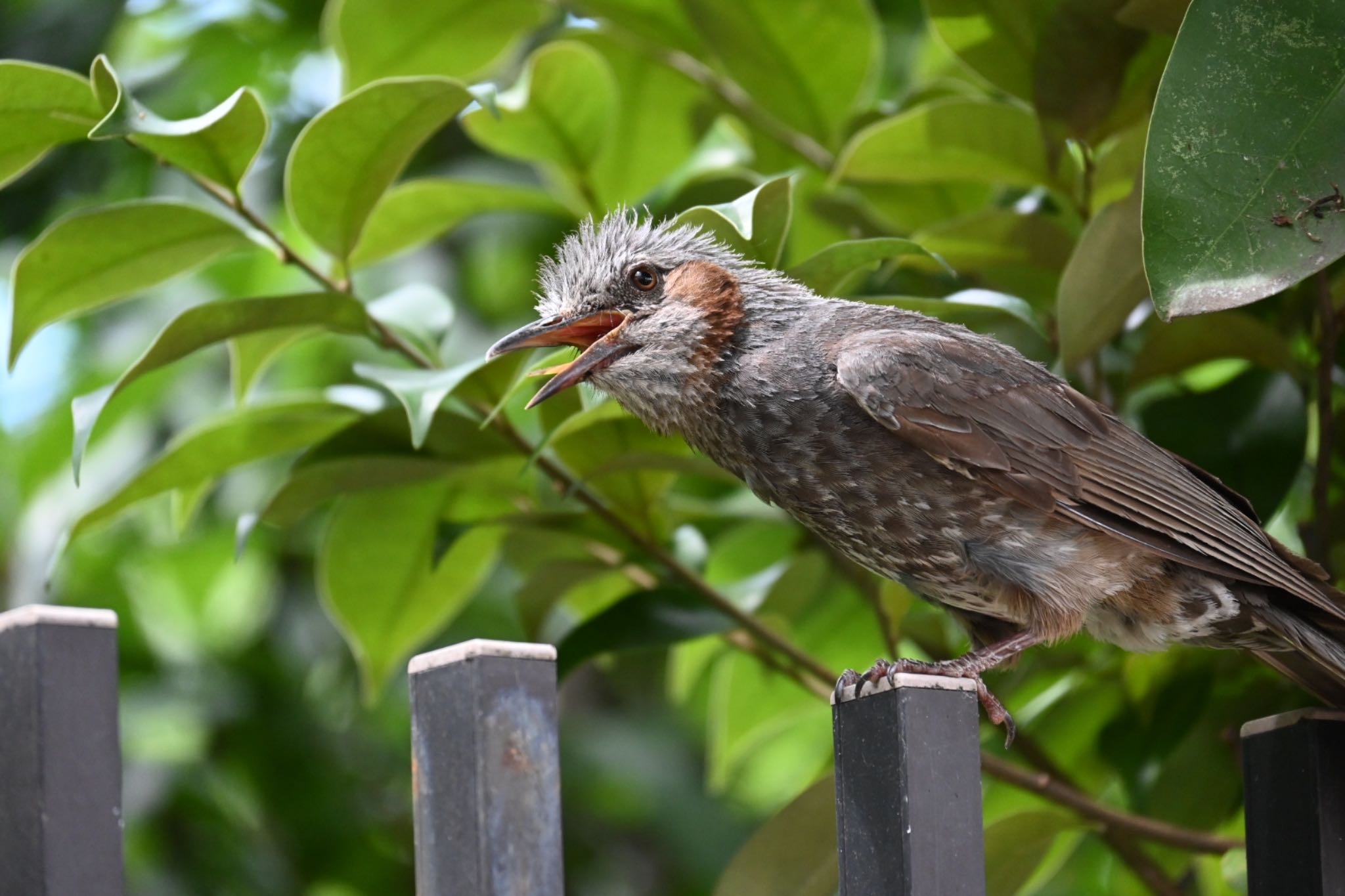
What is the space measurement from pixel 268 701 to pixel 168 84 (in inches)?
68.1

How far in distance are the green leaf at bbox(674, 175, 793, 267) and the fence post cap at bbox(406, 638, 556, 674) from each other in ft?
2.65

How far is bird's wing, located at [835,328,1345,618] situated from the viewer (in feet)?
7.38

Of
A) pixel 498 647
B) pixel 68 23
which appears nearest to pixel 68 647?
pixel 498 647

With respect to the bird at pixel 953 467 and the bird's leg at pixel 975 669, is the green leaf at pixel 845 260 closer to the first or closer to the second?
the bird at pixel 953 467

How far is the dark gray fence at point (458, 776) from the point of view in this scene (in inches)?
51.1

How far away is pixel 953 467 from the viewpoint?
2266 mm

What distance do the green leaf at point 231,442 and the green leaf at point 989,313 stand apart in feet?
3.07

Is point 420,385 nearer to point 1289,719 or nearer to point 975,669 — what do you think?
point 975,669

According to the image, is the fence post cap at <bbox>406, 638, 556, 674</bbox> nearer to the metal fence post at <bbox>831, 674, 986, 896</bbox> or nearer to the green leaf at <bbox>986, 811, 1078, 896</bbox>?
the metal fence post at <bbox>831, 674, 986, 896</bbox>

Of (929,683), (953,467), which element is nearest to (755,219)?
(953,467)

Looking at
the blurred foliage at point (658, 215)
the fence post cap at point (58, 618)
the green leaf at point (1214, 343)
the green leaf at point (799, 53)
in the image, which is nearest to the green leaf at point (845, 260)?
the blurred foliage at point (658, 215)

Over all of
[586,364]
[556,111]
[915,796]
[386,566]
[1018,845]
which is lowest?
[1018,845]

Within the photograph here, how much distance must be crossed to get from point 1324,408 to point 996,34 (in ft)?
2.63

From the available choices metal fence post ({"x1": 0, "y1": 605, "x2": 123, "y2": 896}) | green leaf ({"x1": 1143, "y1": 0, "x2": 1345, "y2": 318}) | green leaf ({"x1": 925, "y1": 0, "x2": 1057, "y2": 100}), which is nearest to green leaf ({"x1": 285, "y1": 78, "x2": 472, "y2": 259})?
green leaf ({"x1": 925, "y1": 0, "x2": 1057, "y2": 100})
